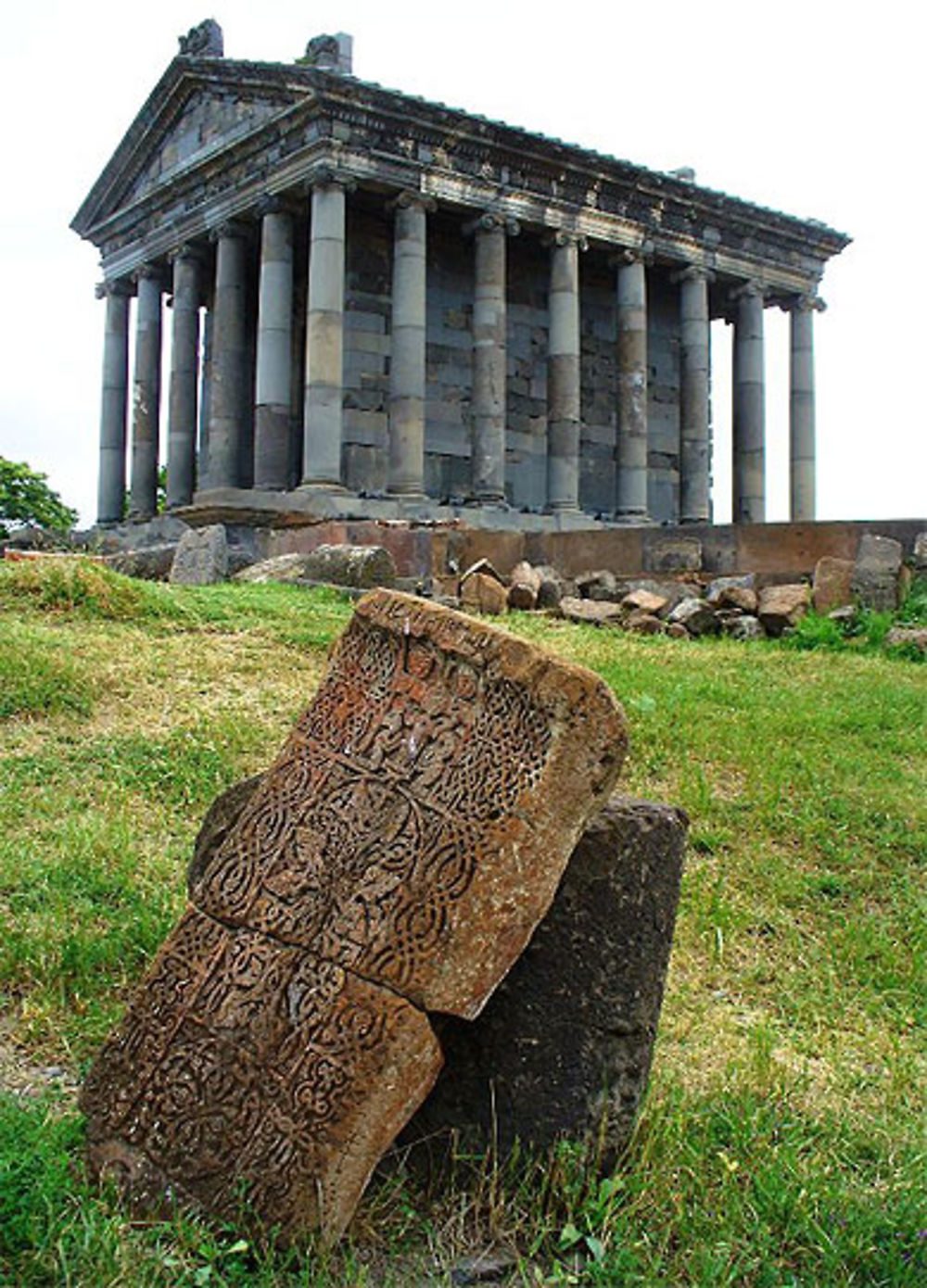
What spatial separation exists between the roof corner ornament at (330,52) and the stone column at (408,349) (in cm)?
296

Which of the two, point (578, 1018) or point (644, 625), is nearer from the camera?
point (578, 1018)

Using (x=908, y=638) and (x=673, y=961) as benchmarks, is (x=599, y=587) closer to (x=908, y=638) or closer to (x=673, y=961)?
(x=908, y=638)

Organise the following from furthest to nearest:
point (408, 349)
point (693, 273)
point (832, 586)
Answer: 1. point (693, 273)
2. point (408, 349)
3. point (832, 586)

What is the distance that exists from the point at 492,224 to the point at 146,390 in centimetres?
887

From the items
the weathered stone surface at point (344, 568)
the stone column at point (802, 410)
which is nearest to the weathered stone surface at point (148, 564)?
the weathered stone surface at point (344, 568)

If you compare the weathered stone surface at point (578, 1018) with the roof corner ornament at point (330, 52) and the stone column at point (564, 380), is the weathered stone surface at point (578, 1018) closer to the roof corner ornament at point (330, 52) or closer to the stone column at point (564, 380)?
the stone column at point (564, 380)

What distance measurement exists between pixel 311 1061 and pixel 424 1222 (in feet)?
1.73

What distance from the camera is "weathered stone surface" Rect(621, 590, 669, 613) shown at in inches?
514

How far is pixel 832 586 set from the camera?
42.9 ft

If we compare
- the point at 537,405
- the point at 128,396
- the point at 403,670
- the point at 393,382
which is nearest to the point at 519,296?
the point at 537,405

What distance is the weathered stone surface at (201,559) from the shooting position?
47.5ft

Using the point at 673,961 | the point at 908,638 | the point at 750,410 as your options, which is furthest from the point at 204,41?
the point at 673,961

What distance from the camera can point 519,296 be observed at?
27328 mm

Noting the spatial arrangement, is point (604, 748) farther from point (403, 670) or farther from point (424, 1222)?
point (424, 1222)
